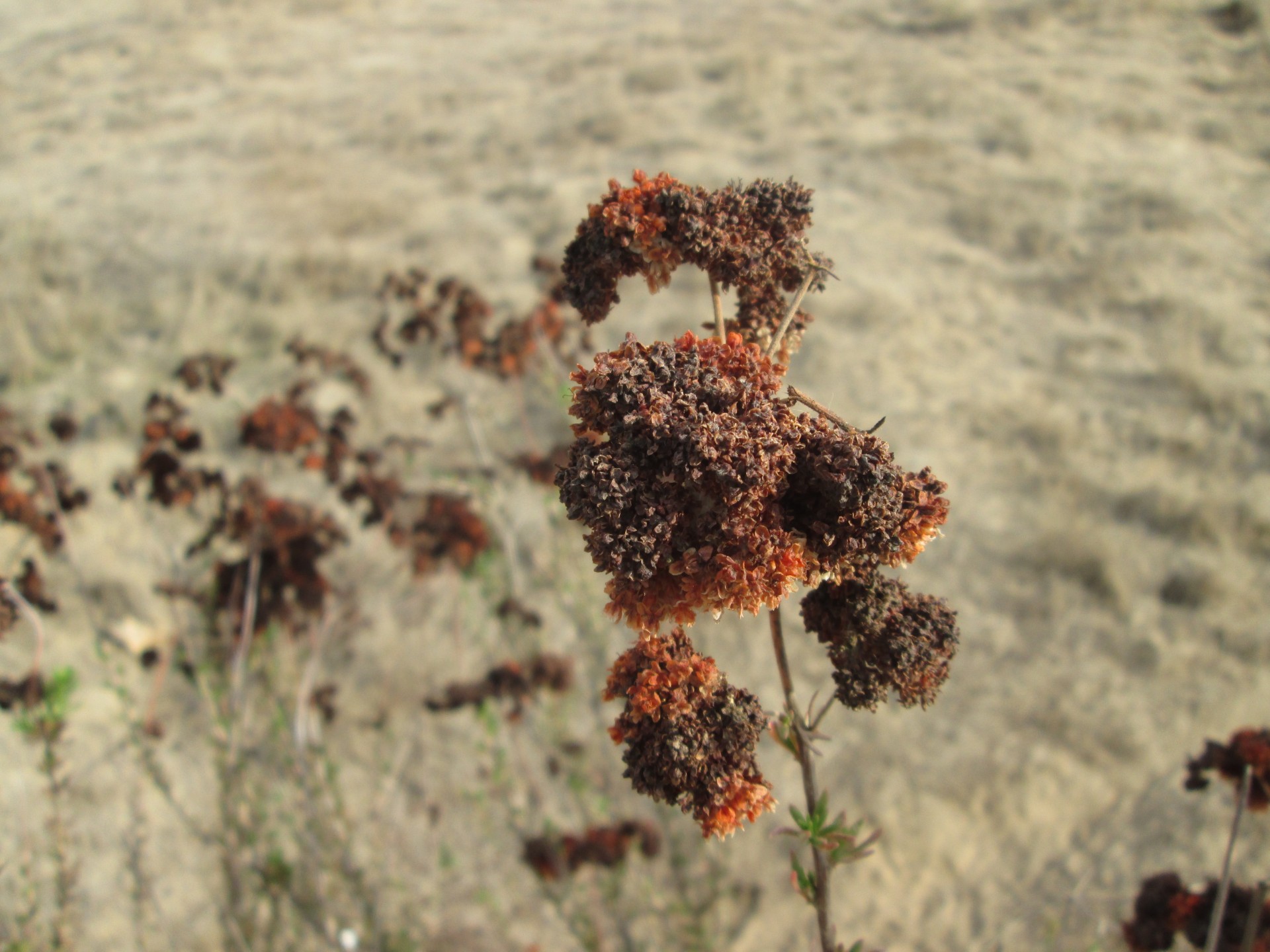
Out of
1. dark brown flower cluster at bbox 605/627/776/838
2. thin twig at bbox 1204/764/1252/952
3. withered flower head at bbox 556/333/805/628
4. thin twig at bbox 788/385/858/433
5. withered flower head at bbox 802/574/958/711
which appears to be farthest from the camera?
thin twig at bbox 1204/764/1252/952

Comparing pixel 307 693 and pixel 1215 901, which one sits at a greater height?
pixel 307 693

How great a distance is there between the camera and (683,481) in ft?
5.08

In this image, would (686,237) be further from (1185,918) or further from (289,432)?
(289,432)

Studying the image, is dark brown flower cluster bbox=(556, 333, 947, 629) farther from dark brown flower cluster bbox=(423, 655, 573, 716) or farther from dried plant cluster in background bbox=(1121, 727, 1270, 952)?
dark brown flower cluster bbox=(423, 655, 573, 716)

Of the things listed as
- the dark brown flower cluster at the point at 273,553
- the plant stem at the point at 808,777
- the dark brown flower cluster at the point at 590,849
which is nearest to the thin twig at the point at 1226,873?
the plant stem at the point at 808,777

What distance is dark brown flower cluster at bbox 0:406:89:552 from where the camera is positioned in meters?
4.31

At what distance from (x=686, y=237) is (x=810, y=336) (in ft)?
24.5

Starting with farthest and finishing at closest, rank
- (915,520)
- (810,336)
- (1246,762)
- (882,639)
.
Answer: (810,336) → (1246,762) → (882,639) → (915,520)

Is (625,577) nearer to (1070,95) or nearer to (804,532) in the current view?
(804,532)

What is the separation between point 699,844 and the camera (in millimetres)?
5562

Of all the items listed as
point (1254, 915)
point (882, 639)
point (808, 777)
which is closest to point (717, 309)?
point (882, 639)

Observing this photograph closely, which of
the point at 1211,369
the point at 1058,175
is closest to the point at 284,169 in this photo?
the point at 1058,175

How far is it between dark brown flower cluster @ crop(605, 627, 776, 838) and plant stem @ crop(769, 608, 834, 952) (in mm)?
73

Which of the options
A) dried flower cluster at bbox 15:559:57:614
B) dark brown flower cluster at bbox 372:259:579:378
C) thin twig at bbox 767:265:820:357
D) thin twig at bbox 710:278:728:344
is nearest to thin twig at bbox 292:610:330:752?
dried flower cluster at bbox 15:559:57:614
